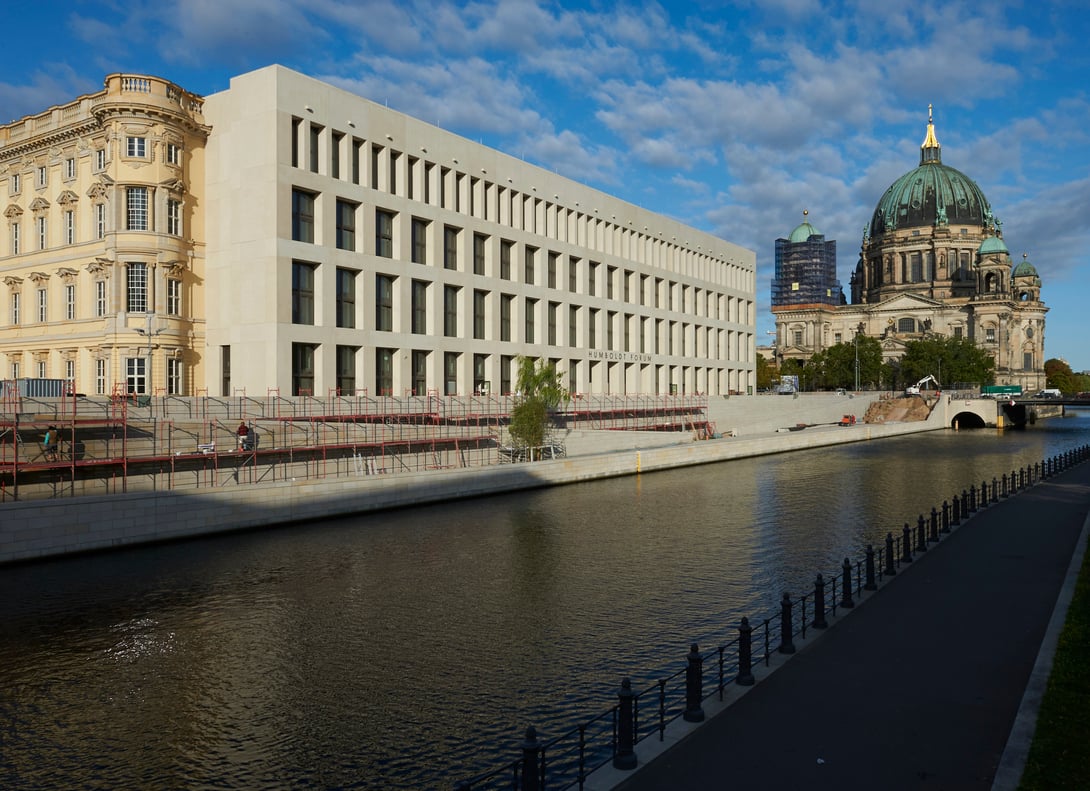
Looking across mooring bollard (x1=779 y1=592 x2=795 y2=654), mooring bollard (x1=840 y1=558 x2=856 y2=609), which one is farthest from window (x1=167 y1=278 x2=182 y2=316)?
mooring bollard (x1=779 y1=592 x2=795 y2=654)

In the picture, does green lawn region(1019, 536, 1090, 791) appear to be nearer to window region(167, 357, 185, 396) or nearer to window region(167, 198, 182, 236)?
window region(167, 357, 185, 396)

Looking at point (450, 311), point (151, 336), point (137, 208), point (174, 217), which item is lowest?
point (151, 336)

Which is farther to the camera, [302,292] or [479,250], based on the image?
[479,250]

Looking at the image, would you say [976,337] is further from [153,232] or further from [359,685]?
[359,685]

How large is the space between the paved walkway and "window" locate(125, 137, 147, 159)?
4538 centimetres

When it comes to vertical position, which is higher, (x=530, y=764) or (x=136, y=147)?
(x=136, y=147)

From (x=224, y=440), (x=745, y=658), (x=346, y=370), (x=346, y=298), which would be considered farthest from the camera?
(x=346, y=370)

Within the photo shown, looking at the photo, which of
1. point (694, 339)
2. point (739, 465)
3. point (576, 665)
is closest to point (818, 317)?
point (694, 339)

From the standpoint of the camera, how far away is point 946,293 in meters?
191

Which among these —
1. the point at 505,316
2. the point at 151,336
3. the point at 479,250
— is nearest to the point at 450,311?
the point at 479,250

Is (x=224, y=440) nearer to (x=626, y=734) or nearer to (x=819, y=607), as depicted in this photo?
(x=819, y=607)

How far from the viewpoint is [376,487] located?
37312 mm

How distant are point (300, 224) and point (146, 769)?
42.3 meters

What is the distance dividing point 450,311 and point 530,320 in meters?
10.1
